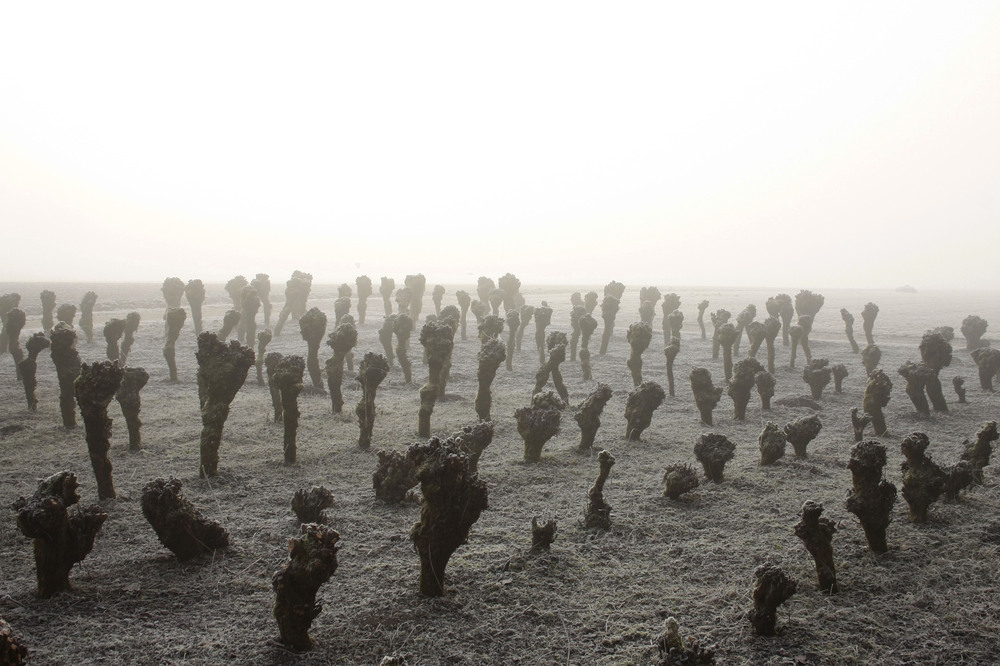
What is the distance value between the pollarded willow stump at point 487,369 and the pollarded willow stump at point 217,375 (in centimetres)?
568

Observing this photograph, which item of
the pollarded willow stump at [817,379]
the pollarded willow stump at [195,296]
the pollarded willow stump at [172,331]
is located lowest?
the pollarded willow stump at [817,379]

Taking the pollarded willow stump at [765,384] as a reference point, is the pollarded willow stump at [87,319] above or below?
above

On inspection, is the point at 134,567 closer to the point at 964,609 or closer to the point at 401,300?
the point at 964,609

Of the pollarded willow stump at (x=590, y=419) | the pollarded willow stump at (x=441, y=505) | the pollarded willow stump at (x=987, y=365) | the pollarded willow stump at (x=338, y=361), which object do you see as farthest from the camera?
the pollarded willow stump at (x=987, y=365)

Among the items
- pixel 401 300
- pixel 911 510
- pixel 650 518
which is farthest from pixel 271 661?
pixel 401 300

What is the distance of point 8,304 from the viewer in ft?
84.1

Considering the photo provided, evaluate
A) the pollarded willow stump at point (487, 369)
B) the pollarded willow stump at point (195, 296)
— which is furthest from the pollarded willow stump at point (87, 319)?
the pollarded willow stump at point (487, 369)

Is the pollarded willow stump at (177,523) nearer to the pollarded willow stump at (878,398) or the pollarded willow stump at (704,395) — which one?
the pollarded willow stump at (704,395)

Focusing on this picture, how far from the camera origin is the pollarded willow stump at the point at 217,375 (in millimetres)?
10500

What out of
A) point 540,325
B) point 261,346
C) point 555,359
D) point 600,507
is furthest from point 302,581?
point 540,325

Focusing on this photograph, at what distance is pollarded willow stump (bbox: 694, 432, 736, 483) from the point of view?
1002 cm

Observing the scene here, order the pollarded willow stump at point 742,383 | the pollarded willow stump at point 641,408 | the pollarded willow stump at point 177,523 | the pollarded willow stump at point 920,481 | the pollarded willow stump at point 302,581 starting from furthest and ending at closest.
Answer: the pollarded willow stump at point 742,383 → the pollarded willow stump at point 641,408 → the pollarded willow stump at point 920,481 → the pollarded willow stump at point 177,523 → the pollarded willow stump at point 302,581

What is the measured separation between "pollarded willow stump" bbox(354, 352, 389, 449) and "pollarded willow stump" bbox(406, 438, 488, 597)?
632 cm

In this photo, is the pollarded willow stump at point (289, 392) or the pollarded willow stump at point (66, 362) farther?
the pollarded willow stump at point (66, 362)
